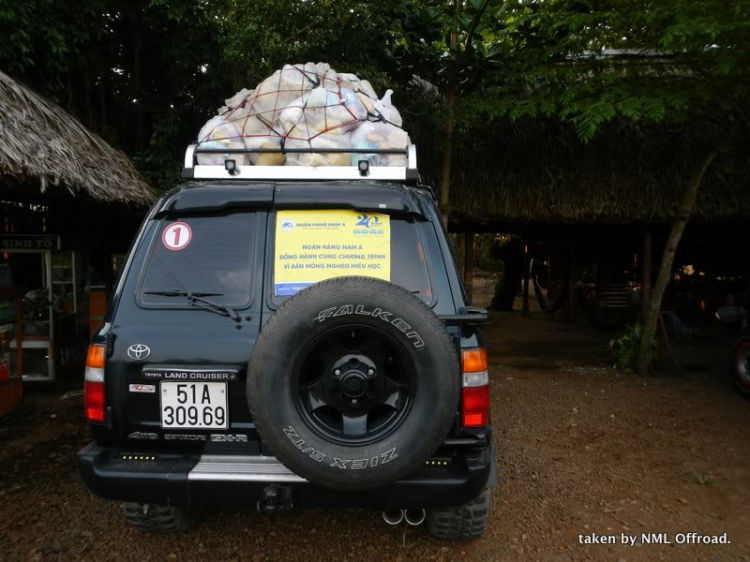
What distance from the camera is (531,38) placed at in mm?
5590

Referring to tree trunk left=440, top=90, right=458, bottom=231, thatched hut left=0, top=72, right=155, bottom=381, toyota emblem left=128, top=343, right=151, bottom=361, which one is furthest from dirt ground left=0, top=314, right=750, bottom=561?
tree trunk left=440, top=90, right=458, bottom=231

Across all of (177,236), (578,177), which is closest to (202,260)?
(177,236)

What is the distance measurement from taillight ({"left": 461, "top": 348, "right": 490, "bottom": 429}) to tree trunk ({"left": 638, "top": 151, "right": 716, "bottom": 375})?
4.73m

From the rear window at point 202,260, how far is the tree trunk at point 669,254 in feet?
17.6

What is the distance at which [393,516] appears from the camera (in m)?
2.38

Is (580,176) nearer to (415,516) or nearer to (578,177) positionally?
(578,177)

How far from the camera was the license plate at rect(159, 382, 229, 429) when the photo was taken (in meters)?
2.09

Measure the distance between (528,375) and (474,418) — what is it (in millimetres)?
4606

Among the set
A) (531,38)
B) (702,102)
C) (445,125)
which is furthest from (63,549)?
(702,102)

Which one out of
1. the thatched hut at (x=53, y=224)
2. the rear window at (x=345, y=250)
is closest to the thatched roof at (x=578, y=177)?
the thatched hut at (x=53, y=224)

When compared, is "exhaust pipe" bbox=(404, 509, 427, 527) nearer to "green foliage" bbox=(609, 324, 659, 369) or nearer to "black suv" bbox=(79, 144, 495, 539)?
"black suv" bbox=(79, 144, 495, 539)

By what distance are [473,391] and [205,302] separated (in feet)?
4.05

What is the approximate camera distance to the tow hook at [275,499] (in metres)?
2.00

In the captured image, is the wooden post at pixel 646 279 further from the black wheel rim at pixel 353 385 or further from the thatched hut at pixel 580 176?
the black wheel rim at pixel 353 385
